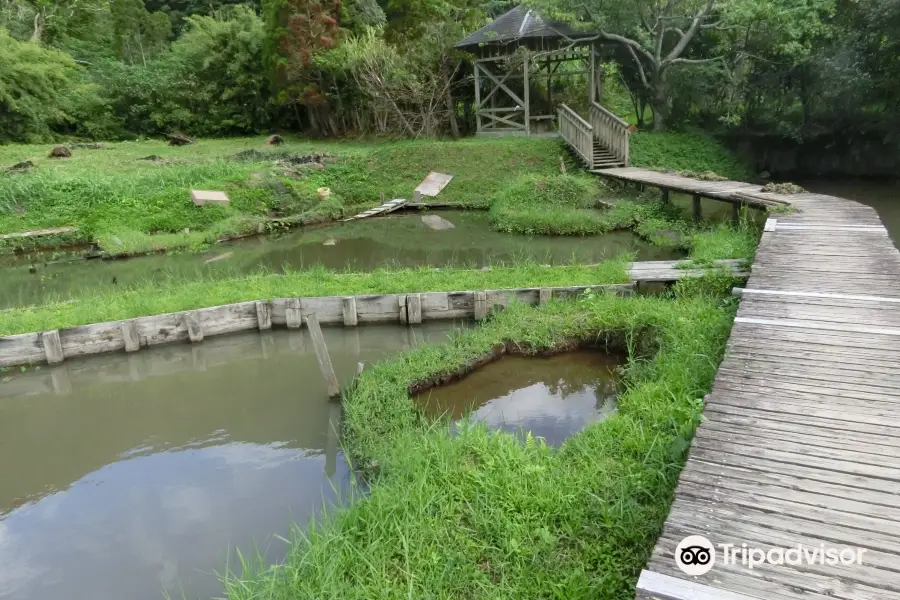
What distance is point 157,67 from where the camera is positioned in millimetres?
26703

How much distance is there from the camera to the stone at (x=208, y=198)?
14657mm

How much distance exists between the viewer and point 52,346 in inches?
295

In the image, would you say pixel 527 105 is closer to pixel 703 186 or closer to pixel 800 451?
pixel 703 186

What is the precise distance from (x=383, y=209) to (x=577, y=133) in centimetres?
573

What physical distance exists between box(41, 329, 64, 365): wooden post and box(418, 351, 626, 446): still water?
4651 millimetres

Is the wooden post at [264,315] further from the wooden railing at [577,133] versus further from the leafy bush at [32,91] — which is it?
the leafy bush at [32,91]

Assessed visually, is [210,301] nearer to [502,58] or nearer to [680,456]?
[680,456]

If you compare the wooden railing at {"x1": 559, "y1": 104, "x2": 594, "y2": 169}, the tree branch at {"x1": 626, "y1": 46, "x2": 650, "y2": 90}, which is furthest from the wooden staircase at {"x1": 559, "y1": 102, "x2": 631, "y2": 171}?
the tree branch at {"x1": 626, "y1": 46, "x2": 650, "y2": 90}

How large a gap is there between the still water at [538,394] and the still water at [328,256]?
347 cm

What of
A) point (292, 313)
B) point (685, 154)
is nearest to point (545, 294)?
point (292, 313)

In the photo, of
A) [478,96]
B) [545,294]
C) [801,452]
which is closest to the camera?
[801,452]

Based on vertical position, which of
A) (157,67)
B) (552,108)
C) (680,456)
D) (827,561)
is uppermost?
(157,67)

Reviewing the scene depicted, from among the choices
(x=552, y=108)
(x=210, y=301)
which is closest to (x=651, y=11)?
(x=552, y=108)

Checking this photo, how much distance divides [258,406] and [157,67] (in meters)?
25.4
